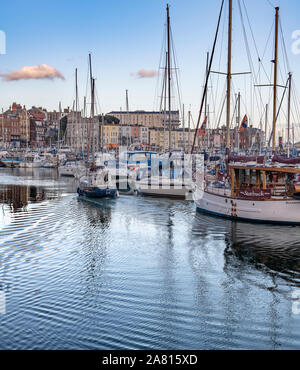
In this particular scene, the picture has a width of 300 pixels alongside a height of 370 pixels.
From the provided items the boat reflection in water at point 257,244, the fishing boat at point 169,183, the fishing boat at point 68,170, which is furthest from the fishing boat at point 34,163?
the boat reflection in water at point 257,244

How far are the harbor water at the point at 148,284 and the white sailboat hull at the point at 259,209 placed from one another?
22.6 inches

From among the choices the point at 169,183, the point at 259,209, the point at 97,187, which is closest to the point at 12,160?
the point at 97,187

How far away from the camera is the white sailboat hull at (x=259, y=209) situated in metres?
24.7

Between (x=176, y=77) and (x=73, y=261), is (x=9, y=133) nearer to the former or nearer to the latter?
(x=176, y=77)

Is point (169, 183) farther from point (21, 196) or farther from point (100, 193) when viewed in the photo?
point (21, 196)

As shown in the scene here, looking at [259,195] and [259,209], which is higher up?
[259,195]

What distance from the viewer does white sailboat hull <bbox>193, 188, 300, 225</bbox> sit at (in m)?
24.7

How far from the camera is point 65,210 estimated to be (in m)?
32.8

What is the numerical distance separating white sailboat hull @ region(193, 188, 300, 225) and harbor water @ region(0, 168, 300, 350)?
0.57m

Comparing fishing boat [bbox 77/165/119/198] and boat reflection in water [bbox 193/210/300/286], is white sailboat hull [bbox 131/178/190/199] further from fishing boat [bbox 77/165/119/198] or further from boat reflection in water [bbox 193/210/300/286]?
boat reflection in water [bbox 193/210/300/286]

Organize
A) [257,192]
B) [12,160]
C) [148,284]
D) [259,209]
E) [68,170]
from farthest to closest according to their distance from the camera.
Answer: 1. [12,160]
2. [68,170]
3. [259,209]
4. [257,192]
5. [148,284]

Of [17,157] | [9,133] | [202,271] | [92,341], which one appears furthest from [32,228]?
[9,133]

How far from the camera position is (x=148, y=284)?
49.6 feet

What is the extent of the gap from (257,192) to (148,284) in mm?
12414
